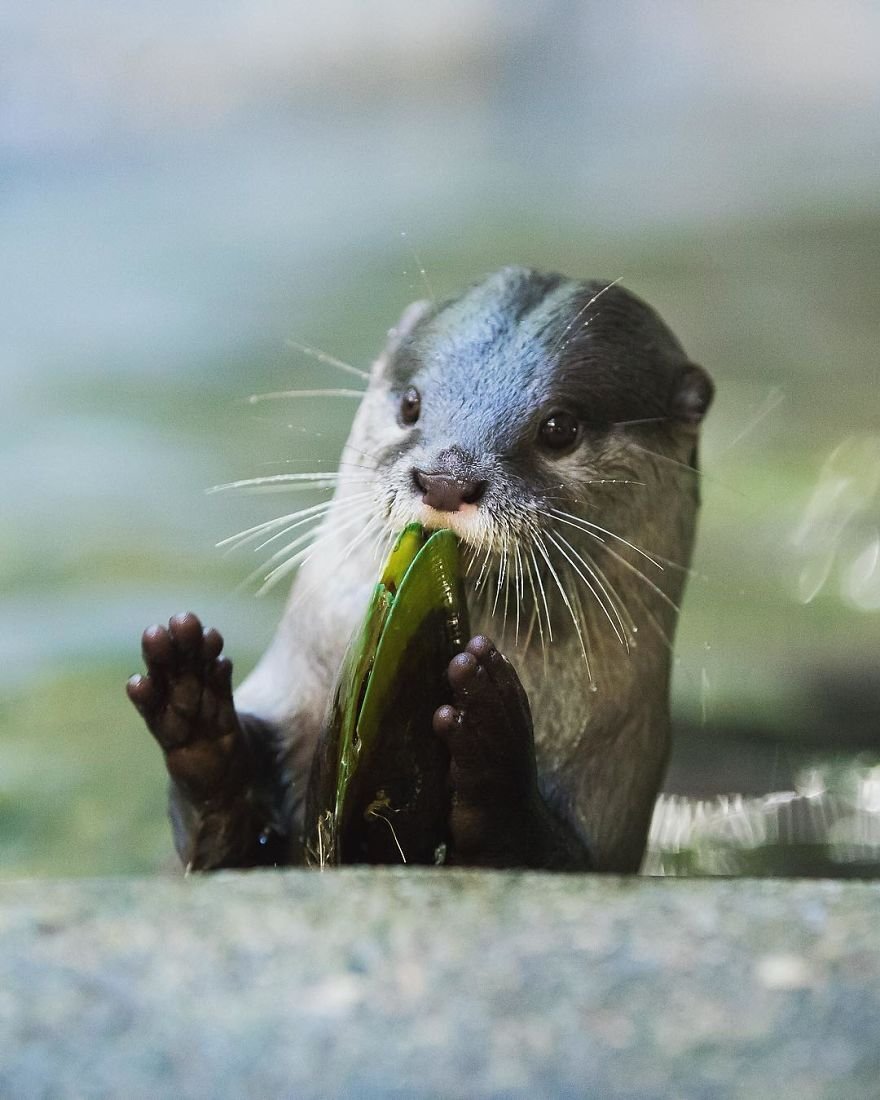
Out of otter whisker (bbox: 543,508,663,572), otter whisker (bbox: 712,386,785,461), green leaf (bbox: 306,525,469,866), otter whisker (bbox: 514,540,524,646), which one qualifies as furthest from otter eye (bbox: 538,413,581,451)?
otter whisker (bbox: 712,386,785,461)

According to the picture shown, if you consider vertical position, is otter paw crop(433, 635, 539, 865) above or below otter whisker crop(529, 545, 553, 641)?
below

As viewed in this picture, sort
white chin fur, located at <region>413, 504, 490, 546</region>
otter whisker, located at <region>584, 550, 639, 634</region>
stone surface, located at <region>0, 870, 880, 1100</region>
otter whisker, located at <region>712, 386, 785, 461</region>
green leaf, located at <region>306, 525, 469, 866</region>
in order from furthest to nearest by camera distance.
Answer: otter whisker, located at <region>712, 386, 785, 461</region> < otter whisker, located at <region>584, 550, 639, 634</region> < white chin fur, located at <region>413, 504, 490, 546</region> < green leaf, located at <region>306, 525, 469, 866</region> < stone surface, located at <region>0, 870, 880, 1100</region>

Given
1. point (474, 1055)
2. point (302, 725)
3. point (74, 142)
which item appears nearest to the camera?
point (474, 1055)

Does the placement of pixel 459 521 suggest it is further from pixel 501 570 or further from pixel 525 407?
pixel 525 407

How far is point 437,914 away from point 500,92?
4625 mm

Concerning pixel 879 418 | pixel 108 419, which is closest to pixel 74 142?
pixel 108 419

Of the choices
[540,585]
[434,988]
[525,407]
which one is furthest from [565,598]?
[434,988]

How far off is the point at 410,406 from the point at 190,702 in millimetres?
518

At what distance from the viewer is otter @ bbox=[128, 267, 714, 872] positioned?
202 centimetres

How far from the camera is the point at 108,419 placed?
189 inches

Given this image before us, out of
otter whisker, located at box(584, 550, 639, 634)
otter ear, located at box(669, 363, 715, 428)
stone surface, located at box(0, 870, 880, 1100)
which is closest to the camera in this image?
stone surface, located at box(0, 870, 880, 1100)

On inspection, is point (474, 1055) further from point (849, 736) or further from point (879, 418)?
point (879, 418)

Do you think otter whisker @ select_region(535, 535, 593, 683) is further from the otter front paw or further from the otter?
the otter front paw

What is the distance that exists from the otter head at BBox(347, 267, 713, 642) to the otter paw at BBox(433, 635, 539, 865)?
0.61ft
